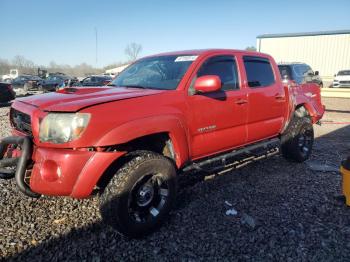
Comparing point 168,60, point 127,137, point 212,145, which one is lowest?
point 212,145

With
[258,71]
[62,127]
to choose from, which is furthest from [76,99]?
[258,71]

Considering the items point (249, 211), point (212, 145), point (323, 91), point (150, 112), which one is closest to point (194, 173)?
point (212, 145)

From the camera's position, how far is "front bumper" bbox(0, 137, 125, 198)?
2.89m

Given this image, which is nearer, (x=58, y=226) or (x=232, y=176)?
(x=58, y=226)

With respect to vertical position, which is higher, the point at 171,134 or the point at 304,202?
the point at 171,134

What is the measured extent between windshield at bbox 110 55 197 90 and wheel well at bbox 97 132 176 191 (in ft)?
2.03

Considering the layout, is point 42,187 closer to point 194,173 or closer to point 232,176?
point 194,173

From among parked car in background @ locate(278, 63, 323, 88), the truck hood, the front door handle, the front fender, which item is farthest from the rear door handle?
parked car in background @ locate(278, 63, 323, 88)

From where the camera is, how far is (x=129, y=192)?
3135 mm

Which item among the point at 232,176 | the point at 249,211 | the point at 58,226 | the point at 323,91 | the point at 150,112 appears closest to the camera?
the point at 150,112

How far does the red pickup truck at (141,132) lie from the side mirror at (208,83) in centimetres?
1

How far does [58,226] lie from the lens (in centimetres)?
357

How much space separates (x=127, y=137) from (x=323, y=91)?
11.2 m

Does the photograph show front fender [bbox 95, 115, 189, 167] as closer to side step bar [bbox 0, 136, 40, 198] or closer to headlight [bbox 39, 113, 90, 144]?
headlight [bbox 39, 113, 90, 144]
